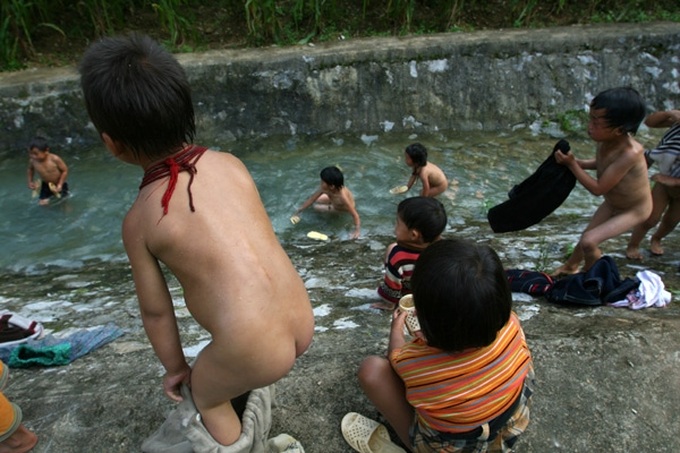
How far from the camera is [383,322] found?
9.00 ft

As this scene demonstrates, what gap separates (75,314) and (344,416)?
2.13 meters

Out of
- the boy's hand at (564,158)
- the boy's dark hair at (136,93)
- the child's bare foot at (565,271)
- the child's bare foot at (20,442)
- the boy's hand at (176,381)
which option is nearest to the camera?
the boy's dark hair at (136,93)

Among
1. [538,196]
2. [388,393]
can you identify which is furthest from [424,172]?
[388,393]

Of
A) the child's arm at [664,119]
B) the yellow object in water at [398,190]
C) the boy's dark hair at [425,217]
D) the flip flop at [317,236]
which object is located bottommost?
the flip flop at [317,236]

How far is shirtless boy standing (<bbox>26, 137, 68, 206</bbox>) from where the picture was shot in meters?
5.15

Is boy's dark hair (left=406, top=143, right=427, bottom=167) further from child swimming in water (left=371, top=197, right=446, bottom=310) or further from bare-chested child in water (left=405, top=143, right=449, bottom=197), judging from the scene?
child swimming in water (left=371, top=197, right=446, bottom=310)

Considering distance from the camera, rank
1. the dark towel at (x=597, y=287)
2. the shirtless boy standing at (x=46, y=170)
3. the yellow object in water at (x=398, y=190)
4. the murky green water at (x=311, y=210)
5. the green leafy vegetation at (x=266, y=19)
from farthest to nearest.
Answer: the green leafy vegetation at (x=266, y=19) → the yellow object in water at (x=398, y=190) → the shirtless boy standing at (x=46, y=170) → the murky green water at (x=311, y=210) → the dark towel at (x=597, y=287)

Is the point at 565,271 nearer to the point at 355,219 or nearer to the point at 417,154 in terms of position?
the point at 417,154

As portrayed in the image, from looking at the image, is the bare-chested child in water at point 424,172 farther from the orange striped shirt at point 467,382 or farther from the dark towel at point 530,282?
the orange striped shirt at point 467,382

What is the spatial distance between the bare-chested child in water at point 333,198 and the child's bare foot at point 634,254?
2.36 m

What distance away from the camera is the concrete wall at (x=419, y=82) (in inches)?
250

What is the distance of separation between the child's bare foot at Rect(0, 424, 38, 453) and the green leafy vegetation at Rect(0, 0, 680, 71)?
6.10m

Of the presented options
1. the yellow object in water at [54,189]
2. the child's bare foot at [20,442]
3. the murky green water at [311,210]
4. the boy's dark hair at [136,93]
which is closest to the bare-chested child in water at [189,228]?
the boy's dark hair at [136,93]

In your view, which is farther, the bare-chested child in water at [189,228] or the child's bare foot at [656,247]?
the child's bare foot at [656,247]
